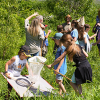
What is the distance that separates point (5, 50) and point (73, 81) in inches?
123

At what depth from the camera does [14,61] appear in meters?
3.00

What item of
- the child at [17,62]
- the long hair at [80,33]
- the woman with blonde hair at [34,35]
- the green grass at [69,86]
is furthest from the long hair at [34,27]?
the long hair at [80,33]

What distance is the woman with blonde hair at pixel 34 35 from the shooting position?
375 centimetres

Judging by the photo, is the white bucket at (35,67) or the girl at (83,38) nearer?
the white bucket at (35,67)

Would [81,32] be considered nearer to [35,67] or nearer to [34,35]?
[34,35]

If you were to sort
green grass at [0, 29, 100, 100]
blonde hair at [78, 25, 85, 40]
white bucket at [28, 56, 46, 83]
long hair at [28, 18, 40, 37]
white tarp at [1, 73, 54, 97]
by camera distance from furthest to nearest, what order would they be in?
blonde hair at [78, 25, 85, 40] → long hair at [28, 18, 40, 37] → white bucket at [28, 56, 46, 83] → white tarp at [1, 73, 54, 97] → green grass at [0, 29, 100, 100]

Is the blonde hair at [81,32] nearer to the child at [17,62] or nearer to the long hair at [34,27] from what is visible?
the long hair at [34,27]

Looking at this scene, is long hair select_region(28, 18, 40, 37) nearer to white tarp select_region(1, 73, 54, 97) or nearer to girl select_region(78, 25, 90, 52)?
white tarp select_region(1, 73, 54, 97)

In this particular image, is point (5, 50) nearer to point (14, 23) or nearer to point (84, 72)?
point (14, 23)

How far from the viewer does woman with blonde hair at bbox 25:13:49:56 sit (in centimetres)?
375

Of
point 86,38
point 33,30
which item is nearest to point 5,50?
point 33,30

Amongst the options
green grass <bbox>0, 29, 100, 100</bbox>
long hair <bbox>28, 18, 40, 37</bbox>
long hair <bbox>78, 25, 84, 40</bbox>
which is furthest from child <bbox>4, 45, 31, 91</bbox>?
long hair <bbox>78, 25, 84, 40</bbox>

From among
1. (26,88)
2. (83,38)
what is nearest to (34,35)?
(26,88)

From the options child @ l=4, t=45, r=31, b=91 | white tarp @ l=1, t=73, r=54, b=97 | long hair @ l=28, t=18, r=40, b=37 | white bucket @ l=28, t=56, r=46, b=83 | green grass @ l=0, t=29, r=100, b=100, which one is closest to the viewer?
green grass @ l=0, t=29, r=100, b=100
